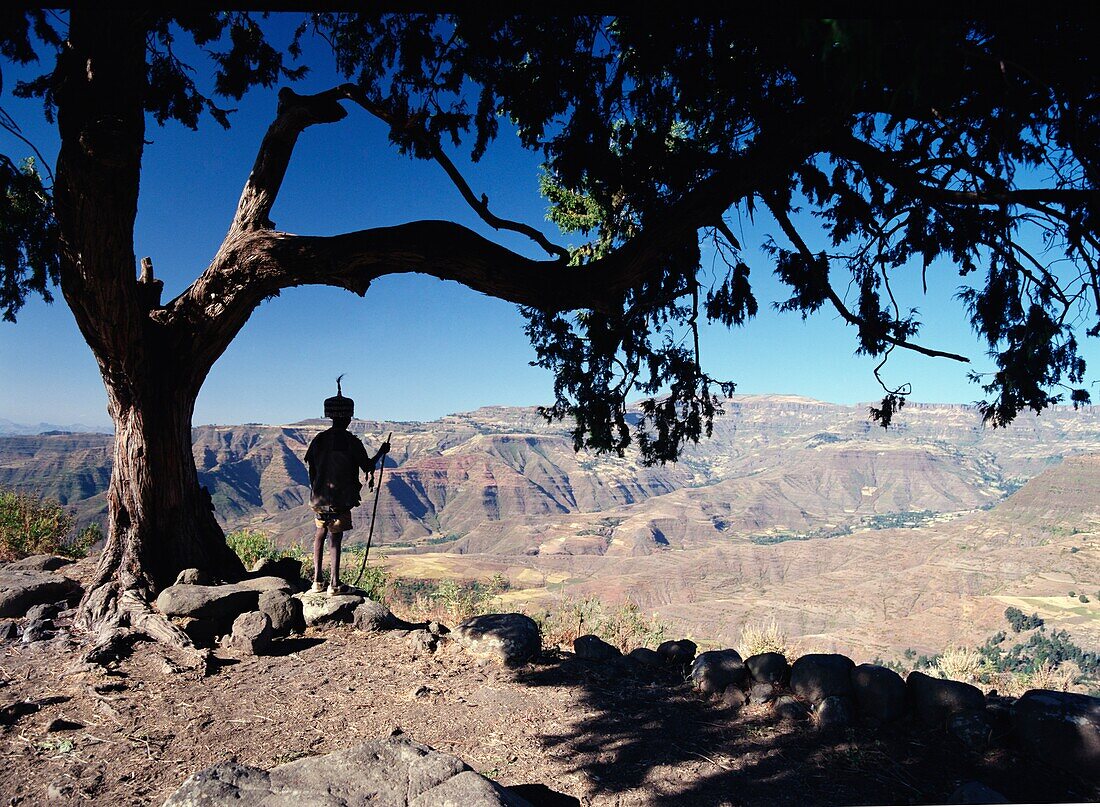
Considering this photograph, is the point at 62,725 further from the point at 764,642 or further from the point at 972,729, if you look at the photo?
the point at 764,642

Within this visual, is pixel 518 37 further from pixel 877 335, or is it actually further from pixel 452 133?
pixel 877 335

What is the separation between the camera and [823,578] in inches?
3949

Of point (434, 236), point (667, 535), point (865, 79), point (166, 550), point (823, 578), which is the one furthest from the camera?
point (667, 535)

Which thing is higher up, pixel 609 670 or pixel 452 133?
pixel 452 133

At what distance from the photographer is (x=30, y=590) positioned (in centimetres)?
691

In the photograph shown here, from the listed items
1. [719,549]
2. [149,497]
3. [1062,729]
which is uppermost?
[149,497]

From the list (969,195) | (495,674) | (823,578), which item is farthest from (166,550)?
(823,578)

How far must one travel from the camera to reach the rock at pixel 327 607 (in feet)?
22.2

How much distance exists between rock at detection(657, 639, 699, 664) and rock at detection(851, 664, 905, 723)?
1.61m

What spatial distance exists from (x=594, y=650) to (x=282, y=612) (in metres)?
3.34

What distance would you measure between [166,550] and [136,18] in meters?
5.68

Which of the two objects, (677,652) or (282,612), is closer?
(677,652)

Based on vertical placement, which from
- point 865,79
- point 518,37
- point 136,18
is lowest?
point 865,79

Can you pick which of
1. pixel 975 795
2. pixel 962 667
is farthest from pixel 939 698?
pixel 962 667
